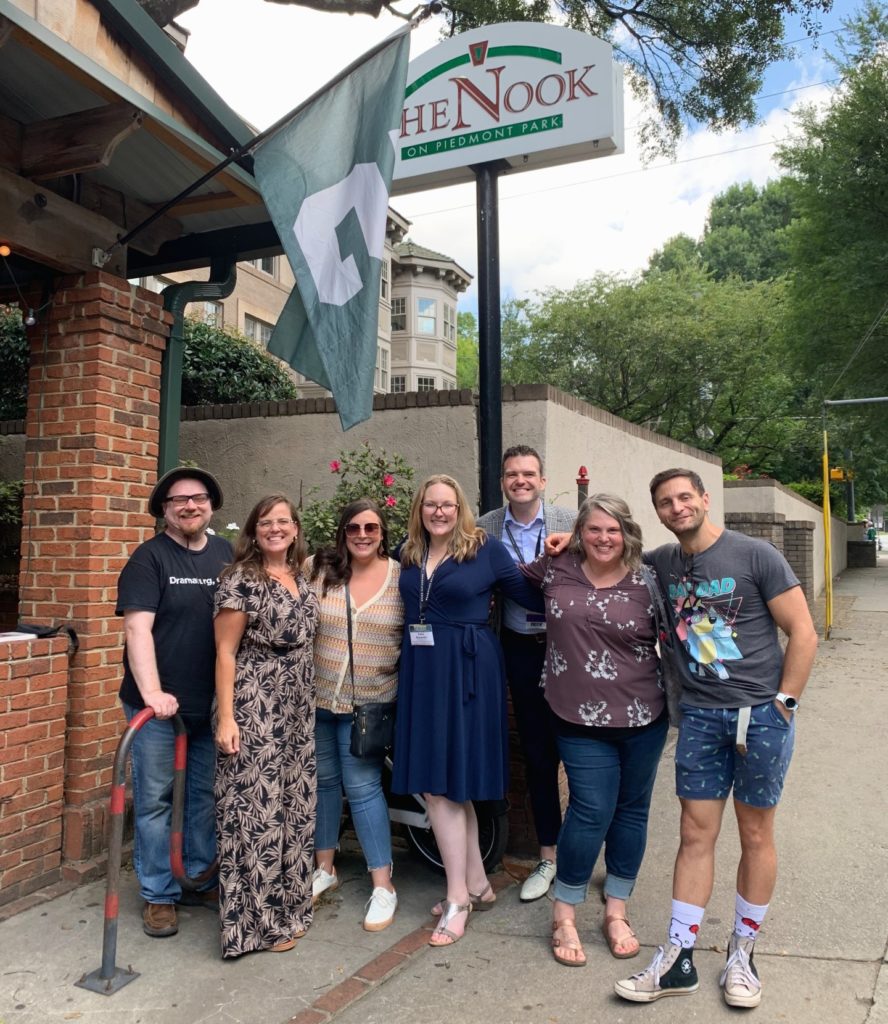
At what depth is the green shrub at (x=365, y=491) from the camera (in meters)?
5.69

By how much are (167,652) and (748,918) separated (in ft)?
8.10

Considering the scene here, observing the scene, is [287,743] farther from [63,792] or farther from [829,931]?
[829,931]

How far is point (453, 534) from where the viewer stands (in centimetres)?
364

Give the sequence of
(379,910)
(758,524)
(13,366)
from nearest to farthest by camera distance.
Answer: (379,910), (13,366), (758,524)

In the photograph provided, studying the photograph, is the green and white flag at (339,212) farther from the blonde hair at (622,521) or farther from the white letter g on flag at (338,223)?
the blonde hair at (622,521)

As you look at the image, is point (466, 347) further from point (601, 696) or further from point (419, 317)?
point (601, 696)

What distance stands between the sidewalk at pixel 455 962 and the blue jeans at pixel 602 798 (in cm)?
33

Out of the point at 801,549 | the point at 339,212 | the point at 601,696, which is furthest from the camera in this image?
the point at 801,549

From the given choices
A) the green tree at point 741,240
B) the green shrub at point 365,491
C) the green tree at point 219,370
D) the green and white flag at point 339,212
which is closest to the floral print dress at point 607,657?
the green and white flag at point 339,212

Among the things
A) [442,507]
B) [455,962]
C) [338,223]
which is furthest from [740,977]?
[338,223]

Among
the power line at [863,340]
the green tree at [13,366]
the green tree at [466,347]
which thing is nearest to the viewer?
the green tree at [13,366]

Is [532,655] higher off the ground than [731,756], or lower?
higher

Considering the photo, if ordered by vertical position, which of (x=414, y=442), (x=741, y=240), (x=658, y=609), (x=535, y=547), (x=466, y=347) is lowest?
(x=658, y=609)

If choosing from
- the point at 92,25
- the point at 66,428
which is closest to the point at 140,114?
the point at 92,25
